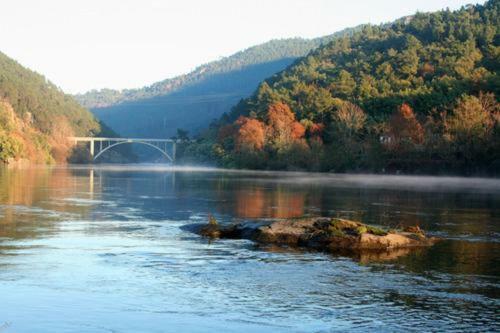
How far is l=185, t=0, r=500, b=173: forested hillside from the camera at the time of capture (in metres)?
113

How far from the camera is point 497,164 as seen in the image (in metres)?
106

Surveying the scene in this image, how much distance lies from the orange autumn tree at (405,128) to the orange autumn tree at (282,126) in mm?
21940

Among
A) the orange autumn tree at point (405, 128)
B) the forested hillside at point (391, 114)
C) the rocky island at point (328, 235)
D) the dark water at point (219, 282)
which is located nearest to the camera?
the dark water at point (219, 282)

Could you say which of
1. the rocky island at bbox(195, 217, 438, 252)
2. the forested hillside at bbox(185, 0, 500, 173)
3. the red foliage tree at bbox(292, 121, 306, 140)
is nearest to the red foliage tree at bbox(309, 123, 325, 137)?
the forested hillside at bbox(185, 0, 500, 173)

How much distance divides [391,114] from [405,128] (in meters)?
14.4

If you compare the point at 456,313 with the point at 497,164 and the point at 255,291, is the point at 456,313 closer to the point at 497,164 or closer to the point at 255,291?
the point at 255,291

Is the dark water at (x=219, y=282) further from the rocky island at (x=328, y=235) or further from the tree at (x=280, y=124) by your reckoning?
the tree at (x=280, y=124)

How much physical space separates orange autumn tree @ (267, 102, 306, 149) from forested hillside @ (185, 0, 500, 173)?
220 millimetres

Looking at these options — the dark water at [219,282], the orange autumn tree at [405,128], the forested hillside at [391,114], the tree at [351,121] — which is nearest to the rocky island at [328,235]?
the dark water at [219,282]

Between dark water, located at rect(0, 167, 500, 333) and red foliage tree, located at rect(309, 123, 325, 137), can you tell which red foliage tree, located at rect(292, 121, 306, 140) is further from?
dark water, located at rect(0, 167, 500, 333)

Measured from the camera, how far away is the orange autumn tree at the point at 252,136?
146 metres

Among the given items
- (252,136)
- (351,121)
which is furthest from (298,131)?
(351,121)

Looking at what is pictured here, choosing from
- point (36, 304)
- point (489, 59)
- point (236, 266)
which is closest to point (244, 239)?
point (236, 266)

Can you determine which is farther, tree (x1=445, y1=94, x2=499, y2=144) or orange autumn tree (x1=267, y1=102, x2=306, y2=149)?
orange autumn tree (x1=267, y1=102, x2=306, y2=149)
